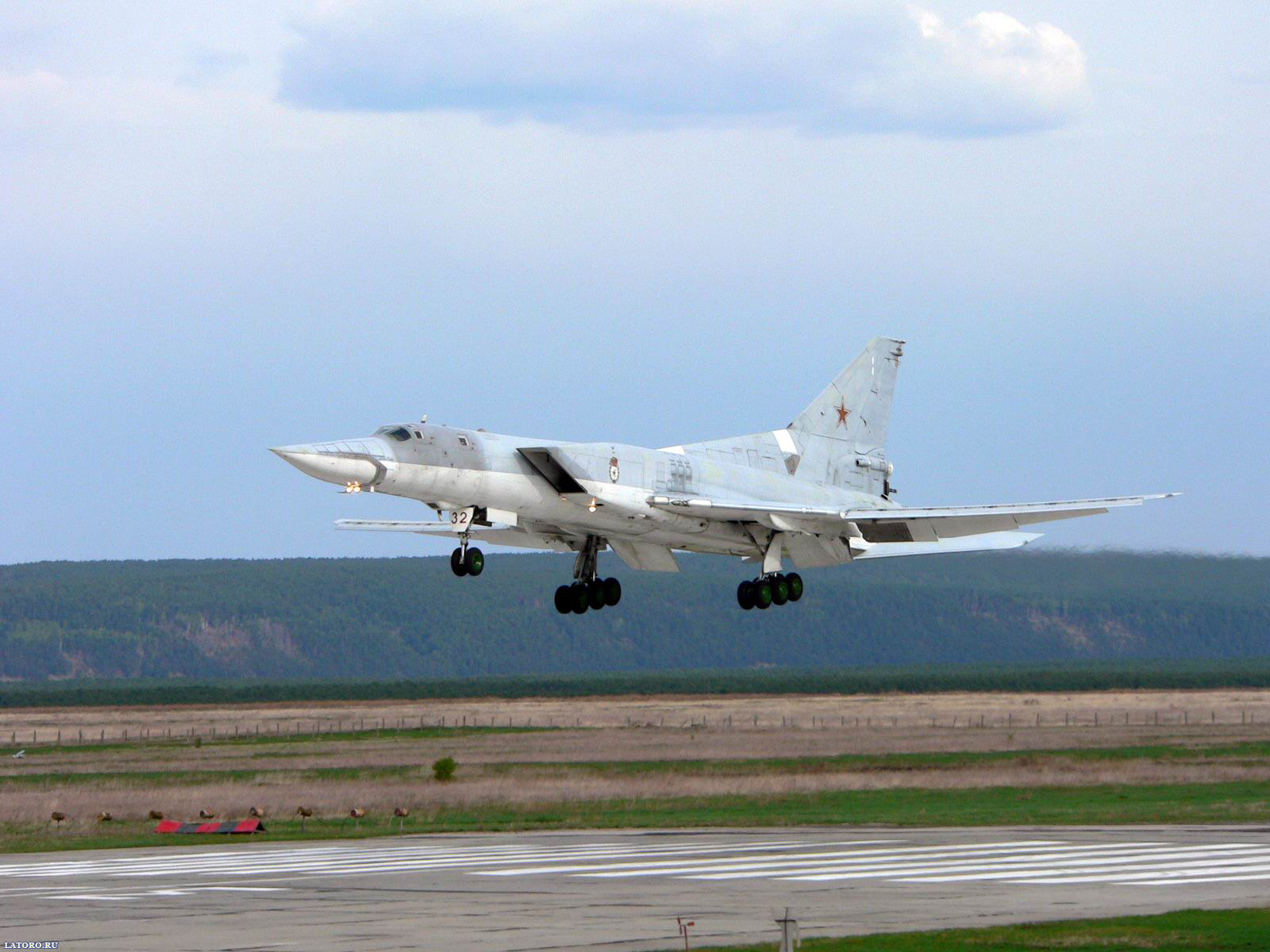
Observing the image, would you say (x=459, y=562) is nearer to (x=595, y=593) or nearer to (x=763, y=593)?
(x=595, y=593)

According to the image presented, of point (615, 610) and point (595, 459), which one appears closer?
point (595, 459)

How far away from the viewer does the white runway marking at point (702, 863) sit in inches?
1158

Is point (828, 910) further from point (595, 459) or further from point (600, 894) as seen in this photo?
point (595, 459)

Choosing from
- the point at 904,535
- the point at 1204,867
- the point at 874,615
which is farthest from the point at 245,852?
the point at 874,615

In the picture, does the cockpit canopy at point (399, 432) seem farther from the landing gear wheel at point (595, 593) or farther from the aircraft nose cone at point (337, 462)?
the landing gear wheel at point (595, 593)

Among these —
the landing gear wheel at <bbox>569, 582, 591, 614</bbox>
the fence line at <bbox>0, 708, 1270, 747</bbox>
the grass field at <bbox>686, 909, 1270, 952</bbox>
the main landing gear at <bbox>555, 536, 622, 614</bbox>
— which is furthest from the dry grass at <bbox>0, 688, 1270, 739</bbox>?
the grass field at <bbox>686, 909, 1270, 952</bbox>

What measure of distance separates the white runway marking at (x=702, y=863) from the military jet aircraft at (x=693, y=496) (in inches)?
196

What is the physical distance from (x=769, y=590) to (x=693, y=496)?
3.05 meters

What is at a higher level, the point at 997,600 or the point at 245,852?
the point at 997,600

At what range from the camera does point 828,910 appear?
25.0m

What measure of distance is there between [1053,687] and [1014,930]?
3719 inches

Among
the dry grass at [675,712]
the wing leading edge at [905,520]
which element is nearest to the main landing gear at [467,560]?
the wing leading edge at [905,520]

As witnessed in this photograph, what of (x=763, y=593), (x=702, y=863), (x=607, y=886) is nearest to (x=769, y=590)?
(x=763, y=593)

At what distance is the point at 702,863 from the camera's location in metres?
32.6
